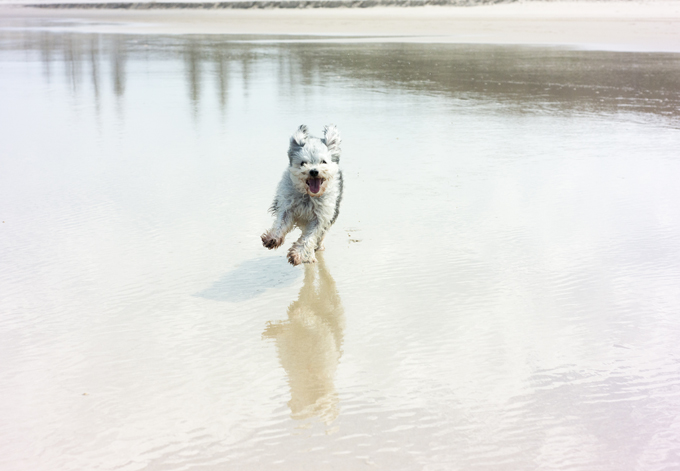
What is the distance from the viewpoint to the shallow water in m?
3.16

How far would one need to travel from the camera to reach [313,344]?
4133mm

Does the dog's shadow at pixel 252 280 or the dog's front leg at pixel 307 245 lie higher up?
the dog's front leg at pixel 307 245

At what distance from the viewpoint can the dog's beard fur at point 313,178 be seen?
5211mm

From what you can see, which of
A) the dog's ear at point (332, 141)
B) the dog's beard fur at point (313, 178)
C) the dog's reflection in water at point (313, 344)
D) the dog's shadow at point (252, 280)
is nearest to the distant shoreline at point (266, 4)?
the dog's ear at point (332, 141)

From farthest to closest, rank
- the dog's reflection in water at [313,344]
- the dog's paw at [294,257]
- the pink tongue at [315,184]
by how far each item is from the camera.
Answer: the pink tongue at [315,184] → the dog's paw at [294,257] → the dog's reflection in water at [313,344]

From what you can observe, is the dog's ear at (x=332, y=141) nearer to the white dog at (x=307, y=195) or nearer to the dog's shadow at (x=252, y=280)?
the white dog at (x=307, y=195)

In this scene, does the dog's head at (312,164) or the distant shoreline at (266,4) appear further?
the distant shoreline at (266,4)

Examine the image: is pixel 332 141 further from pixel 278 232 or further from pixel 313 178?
pixel 278 232

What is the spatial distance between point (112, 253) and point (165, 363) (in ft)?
6.05

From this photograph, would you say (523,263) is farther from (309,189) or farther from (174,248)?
(174,248)

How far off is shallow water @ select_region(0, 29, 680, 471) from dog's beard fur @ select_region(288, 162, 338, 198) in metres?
0.57

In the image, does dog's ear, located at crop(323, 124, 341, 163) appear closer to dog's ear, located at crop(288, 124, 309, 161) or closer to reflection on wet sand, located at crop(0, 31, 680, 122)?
dog's ear, located at crop(288, 124, 309, 161)

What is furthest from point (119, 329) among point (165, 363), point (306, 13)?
point (306, 13)

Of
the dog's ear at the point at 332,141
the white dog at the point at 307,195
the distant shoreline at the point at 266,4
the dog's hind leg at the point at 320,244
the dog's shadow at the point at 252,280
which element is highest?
the distant shoreline at the point at 266,4
